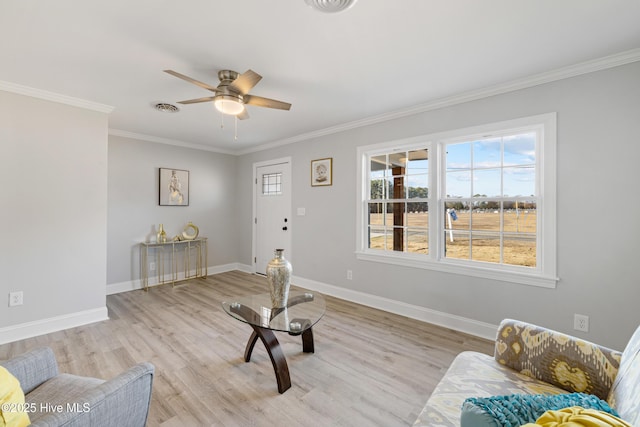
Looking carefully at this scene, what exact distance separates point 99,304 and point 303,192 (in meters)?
2.88

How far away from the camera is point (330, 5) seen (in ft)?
5.10

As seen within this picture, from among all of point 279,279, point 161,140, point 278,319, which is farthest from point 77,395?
point 161,140

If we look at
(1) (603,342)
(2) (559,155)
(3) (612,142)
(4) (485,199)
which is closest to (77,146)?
(4) (485,199)

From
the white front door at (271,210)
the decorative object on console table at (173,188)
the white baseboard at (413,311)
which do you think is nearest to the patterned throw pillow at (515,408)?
the white baseboard at (413,311)

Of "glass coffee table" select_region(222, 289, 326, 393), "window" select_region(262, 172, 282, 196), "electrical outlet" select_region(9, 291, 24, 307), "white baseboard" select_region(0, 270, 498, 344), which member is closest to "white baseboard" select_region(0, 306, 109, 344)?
"white baseboard" select_region(0, 270, 498, 344)

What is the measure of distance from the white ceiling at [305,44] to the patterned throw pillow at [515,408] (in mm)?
1915

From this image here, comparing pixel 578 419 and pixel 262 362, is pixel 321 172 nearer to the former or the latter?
pixel 262 362

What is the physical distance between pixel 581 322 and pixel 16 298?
16.6 feet

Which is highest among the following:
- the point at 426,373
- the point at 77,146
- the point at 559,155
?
the point at 77,146

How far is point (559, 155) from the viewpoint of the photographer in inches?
92.2

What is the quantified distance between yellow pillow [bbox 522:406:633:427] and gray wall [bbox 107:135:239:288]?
4954 mm

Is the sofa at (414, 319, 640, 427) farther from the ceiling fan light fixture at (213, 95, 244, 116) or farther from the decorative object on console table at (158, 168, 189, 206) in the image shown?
the decorative object on console table at (158, 168, 189, 206)

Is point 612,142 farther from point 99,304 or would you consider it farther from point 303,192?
point 99,304

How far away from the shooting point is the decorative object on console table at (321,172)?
3996mm
